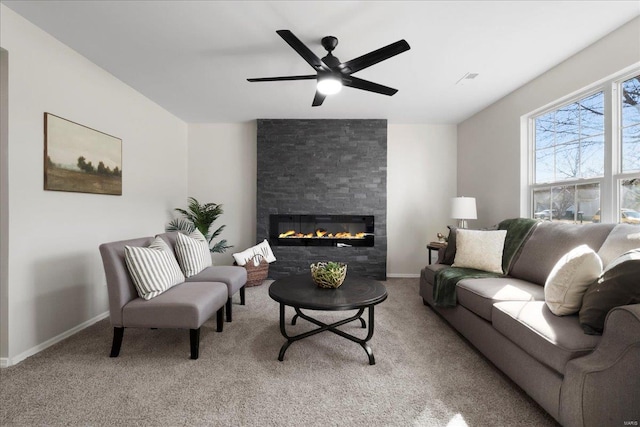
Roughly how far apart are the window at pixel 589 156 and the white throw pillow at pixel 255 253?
136 inches

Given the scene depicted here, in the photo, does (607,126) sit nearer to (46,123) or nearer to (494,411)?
(494,411)

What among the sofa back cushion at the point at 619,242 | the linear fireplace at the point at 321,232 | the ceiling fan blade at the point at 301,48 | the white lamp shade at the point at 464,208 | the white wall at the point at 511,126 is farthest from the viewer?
the linear fireplace at the point at 321,232

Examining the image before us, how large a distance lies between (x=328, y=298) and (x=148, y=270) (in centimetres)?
135

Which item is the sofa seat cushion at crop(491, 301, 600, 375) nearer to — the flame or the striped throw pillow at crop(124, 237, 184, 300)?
the striped throw pillow at crop(124, 237, 184, 300)

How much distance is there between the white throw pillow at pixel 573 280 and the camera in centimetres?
161

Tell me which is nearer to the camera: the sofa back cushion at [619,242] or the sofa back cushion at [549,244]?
the sofa back cushion at [619,242]

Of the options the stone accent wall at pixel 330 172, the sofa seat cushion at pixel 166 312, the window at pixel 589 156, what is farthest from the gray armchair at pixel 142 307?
the window at pixel 589 156

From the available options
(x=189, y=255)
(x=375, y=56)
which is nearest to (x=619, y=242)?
(x=375, y=56)

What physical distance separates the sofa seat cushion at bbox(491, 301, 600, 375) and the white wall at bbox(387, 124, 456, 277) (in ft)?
8.96

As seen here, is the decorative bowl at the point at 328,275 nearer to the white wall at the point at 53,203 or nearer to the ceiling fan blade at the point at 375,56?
the ceiling fan blade at the point at 375,56

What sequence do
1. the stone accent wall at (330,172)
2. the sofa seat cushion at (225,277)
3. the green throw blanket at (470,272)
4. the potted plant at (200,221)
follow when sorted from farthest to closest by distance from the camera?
the stone accent wall at (330,172) → the potted plant at (200,221) → the sofa seat cushion at (225,277) → the green throw blanket at (470,272)

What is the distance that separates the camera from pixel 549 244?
2.42 metres

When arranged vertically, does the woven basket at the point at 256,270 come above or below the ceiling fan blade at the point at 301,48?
below

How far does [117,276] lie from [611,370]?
281 cm
